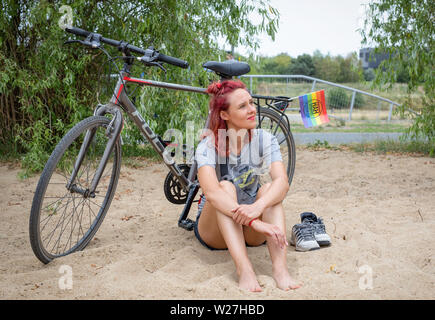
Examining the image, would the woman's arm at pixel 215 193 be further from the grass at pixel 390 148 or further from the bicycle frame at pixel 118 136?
the grass at pixel 390 148

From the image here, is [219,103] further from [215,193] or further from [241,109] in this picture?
[215,193]

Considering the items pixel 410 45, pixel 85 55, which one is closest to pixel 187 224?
pixel 85 55

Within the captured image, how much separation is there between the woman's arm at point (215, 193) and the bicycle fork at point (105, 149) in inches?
23.0

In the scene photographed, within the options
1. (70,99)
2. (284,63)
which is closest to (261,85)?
(70,99)

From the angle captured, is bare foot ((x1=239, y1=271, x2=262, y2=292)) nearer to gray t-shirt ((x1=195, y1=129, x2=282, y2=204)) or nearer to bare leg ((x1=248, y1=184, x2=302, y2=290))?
bare leg ((x1=248, y1=184, x2=302, y2=290))

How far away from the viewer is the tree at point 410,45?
5.36 meters

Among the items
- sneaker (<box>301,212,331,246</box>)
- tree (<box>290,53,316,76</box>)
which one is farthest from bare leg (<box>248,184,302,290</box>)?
tree (<box>290,53,316,76</box>)

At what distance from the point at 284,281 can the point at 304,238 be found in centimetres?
59

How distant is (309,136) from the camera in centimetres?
858

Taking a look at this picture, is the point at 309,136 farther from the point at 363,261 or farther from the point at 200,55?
the point at 363,261

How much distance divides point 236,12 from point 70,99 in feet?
7.02

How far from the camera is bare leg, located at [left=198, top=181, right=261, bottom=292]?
204cm

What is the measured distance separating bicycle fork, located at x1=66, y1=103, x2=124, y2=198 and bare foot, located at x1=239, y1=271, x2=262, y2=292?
1.00 metres
